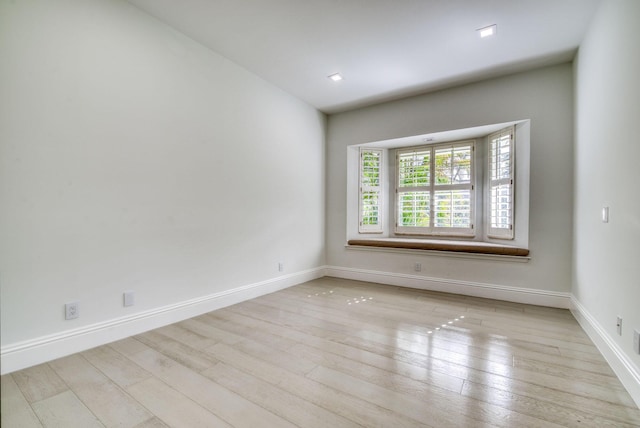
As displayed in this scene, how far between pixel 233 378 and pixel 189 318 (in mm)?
1203

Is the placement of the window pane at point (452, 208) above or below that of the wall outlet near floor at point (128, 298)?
above

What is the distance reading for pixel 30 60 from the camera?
194 cm

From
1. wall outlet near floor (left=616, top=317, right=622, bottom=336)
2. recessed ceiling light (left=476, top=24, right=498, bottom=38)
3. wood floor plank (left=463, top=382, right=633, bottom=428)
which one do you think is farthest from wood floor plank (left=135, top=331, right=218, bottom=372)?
recessed ceiling light (left=476, top=24, right=498, bottom=38)

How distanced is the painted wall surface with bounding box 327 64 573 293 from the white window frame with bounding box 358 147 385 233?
1.55 ft

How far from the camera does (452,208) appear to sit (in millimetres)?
4340

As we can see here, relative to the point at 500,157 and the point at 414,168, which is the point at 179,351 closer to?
the point at 414,168

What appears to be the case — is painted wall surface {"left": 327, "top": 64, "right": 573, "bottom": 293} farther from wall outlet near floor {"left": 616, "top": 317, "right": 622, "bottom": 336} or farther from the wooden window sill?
wall outlet near floor {"left": 616, "top": 317, "right": 622, "bottom": 336}

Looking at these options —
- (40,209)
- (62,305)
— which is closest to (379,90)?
(40,209)

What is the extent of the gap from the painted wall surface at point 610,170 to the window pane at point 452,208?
1.40m

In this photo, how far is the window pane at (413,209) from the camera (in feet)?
15.0

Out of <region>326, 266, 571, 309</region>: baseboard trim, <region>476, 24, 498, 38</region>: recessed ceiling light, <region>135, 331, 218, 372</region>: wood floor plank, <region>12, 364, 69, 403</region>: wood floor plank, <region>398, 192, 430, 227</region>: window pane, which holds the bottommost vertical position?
<region>135, 331, 218, 372</region>: wood floor plank

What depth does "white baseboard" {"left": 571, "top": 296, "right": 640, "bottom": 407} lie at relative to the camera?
1.67 m

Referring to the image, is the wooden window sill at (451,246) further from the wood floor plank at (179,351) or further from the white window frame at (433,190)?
the wood floor plank at (179,351)

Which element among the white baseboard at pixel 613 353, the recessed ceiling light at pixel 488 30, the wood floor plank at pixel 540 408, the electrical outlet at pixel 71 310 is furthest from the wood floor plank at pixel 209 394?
the recessed ceiling light at pixel 488 30
